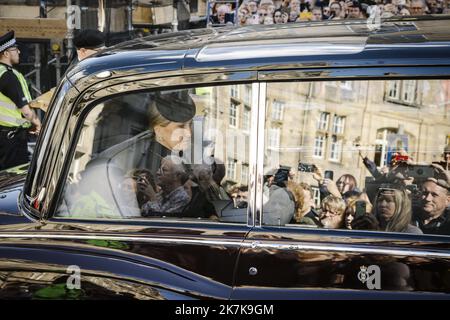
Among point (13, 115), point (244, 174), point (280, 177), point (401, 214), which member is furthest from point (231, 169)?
point (13, 115)

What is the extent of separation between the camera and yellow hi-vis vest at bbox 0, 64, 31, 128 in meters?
6.24

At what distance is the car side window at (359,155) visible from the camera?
223 centimetres

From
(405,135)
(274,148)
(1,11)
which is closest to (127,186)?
(274,148)

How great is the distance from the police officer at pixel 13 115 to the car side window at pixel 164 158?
12.7 ft

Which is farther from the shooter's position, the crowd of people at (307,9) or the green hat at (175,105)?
the crowd of people at (307,9)

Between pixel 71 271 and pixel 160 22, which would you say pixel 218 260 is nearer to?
pixel 71 271

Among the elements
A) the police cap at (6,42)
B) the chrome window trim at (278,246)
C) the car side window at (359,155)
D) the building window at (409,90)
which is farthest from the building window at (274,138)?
the police cap at (6,42)

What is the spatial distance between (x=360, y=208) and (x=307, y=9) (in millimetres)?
6574

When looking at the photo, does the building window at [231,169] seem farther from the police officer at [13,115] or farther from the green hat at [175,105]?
the police officer at [13,115]

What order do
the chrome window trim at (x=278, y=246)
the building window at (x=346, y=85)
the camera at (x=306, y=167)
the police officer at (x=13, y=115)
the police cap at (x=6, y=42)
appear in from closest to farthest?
the chrome window trim at (x=278, y=246) < the building window at (x=346, y=85) < the camera at (x=306, y=167) < the police officer at (x=13, y=115) < the police cap at (x=6, y=42)

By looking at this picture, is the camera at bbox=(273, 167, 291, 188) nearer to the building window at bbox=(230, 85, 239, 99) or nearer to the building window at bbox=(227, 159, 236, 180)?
the building window at bbox=(227, 159, 236, 180)

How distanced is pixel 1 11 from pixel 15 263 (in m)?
8.10

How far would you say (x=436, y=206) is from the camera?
2219 millimetres

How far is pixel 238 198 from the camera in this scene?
238 cm
